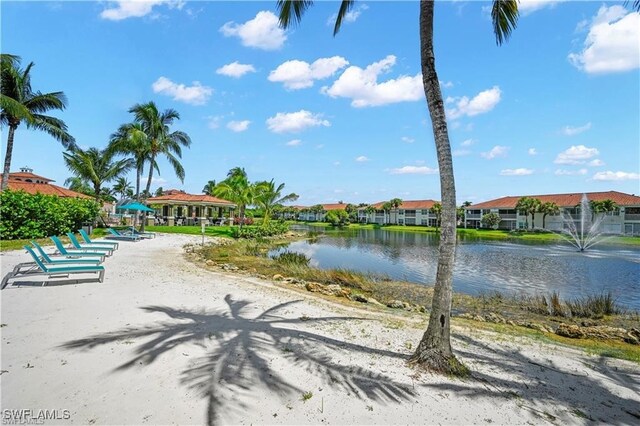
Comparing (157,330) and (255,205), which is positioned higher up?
(255,205)

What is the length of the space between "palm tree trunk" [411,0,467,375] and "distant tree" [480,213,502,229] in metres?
72.2

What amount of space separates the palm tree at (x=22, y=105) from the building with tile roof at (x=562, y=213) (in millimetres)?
72972

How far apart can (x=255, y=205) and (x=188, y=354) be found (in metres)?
33.1

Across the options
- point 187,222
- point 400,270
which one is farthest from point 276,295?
point 187,222

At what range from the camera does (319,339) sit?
5.95 meters

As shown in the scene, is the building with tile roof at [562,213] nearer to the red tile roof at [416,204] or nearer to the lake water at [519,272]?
the red tile roof at [416,204]

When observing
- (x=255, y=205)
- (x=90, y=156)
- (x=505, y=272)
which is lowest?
(x=505, y=272)

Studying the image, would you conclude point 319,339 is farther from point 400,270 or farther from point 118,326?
point 400,270

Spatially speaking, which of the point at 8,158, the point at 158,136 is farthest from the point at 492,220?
the point at 8,158

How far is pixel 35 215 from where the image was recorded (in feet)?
59.4

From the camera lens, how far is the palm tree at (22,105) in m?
19.5

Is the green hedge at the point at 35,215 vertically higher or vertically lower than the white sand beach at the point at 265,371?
higher

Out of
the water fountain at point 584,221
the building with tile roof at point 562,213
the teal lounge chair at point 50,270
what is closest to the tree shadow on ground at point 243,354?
the teal lounge chair at point 50,270

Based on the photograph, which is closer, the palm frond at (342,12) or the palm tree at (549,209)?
the palm frond at (342,12)
